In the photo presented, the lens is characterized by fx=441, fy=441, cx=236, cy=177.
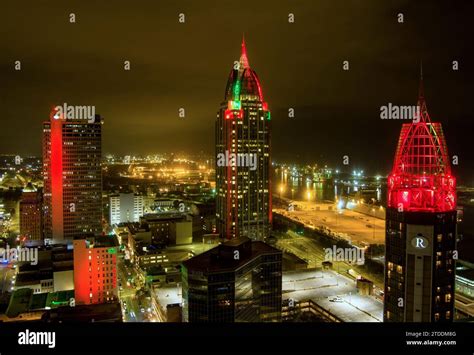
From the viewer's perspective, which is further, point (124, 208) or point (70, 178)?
point (124, 208)

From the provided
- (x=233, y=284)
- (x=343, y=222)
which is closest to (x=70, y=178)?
(x=233, y=284)

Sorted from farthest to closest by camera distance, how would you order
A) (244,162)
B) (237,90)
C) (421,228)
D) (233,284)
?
(237,90) < (244,162) < (233,284) < (421,228)

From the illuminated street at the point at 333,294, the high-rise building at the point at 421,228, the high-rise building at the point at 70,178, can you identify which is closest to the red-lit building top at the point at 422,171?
the high-rise building at the point at 421,228

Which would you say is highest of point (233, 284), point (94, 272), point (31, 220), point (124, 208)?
point (233, 284)

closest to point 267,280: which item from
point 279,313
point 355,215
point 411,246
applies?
point 279,313

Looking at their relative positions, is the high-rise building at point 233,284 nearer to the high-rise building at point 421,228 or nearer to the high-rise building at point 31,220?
→ the high-rise building at point 421,228

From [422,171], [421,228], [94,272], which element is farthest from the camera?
[94,272]

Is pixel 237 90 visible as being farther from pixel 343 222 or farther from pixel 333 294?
pixel 343 222

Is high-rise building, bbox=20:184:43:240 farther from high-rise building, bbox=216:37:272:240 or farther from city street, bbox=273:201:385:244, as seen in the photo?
city street, bbox=273:201:385:244
